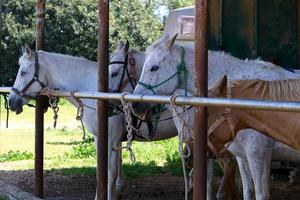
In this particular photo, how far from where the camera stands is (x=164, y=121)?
694 cm

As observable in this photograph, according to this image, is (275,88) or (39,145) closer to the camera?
(275,88)

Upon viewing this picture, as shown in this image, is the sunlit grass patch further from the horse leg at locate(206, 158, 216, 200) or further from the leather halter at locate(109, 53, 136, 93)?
the horse leg at locate(206, 158, 216, 200)

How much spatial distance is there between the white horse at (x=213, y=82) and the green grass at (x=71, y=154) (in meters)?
4.28

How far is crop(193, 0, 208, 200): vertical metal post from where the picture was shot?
12.6ft

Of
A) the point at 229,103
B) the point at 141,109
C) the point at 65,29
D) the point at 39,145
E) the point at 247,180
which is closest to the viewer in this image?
the point at 229,103

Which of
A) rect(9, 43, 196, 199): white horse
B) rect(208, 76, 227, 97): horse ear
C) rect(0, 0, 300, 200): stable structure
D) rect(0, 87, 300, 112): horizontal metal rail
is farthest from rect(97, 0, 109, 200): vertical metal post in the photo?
rect(9, 43, 196, 199): white horse

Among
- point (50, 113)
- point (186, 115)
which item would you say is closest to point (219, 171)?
point (186, 115)

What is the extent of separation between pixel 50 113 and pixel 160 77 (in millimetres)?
21359

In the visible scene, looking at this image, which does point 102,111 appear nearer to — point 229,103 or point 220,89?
point 220,89

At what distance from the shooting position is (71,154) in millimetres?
13203

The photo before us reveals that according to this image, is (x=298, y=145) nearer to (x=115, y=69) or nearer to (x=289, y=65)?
(x=115, y=69)

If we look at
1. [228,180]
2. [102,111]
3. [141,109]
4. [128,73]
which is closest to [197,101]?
[102,111]

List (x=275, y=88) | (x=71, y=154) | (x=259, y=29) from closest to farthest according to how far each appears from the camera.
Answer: (x=275, y=88), (x=259, y=29), (x=71, y=154)

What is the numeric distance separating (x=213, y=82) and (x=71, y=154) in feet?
27.0
